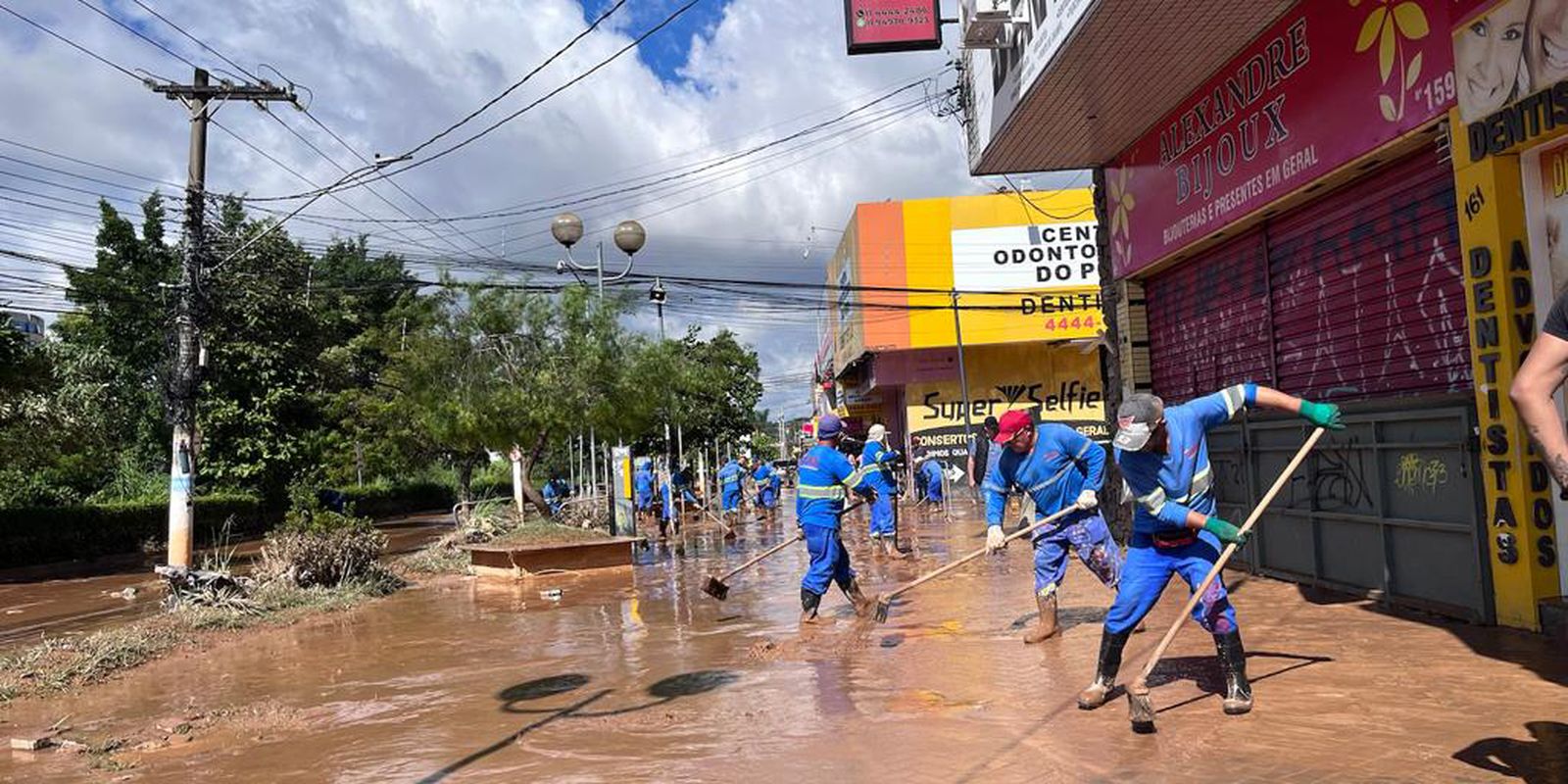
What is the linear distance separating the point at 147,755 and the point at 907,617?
5510 millimetres

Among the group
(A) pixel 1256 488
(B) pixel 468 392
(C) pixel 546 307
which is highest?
(C) pixel 546 307

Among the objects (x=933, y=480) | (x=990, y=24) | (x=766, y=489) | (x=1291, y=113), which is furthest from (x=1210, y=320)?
(x=766, y=489)

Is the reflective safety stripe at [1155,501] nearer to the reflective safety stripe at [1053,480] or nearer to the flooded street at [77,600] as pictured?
the reflective safety stripe at [1053,480]

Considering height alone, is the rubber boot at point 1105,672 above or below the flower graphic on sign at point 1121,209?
below

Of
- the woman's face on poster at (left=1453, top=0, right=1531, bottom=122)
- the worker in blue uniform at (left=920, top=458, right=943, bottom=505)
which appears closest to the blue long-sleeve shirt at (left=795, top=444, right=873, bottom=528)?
the woman's face on poster at (left=1453, top=0, right=1531, bottom=122)

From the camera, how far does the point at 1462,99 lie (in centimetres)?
656

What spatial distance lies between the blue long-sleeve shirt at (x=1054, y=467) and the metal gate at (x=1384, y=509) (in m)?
2.15

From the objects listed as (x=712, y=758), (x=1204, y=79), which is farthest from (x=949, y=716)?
(x=1204, y=79)

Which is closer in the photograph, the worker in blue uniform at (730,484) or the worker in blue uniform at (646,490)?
the worker in blue uniform at (730,484)

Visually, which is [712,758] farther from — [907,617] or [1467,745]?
[907,617]

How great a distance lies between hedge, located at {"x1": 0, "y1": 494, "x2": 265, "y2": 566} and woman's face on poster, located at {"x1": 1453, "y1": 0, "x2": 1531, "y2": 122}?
2156 centimetres

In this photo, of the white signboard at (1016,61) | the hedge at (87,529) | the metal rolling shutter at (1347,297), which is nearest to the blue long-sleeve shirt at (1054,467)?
the metal rolling shutter at (1347,297)

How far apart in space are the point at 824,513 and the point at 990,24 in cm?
568

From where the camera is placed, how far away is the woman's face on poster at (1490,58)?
20.0ft
